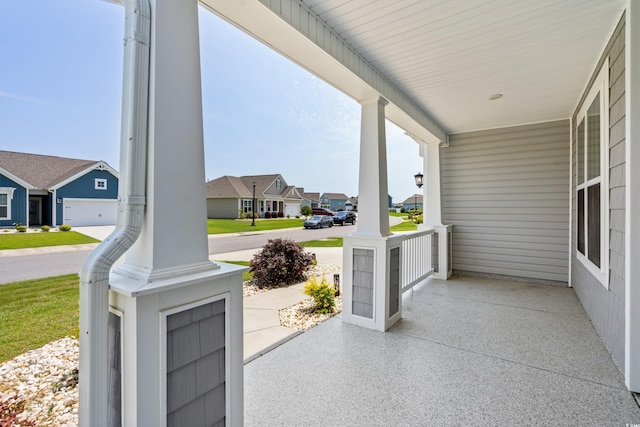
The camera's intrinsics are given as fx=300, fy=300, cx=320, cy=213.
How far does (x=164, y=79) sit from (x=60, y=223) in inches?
40.8

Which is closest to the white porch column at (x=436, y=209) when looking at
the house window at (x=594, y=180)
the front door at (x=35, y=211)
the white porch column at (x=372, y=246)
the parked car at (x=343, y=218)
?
the house window at (x=594, y=180)

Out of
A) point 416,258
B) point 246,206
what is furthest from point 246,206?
point 416,258

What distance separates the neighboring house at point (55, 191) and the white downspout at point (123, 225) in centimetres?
15

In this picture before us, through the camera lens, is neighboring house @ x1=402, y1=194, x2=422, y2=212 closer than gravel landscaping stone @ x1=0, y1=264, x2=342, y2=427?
No

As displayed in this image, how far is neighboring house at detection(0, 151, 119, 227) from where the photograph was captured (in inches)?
50.0

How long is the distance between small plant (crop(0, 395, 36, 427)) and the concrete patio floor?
125 centimetres

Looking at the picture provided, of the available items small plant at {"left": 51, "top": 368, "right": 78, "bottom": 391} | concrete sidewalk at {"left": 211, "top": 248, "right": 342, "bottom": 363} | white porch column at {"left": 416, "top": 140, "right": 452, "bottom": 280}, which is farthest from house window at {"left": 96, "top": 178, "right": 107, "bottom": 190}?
white porch column at {"left": 416, "top": 140, "right": 452, "bottom": 280}

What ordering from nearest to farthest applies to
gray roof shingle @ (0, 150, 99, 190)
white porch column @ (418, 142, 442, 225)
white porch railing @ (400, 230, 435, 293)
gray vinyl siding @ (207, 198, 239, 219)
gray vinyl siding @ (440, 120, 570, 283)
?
1. gray roof shingle @ (0, 150, 99, 190)
2. white porch railing @ (400, 230, 435, 293)
3. gray vinyl siding @ (440, 120, 570, 283)
4. white porch column @ (418, 142, 442, 225)
5. gray vinyl siding @ (207, 198, 239, 219)

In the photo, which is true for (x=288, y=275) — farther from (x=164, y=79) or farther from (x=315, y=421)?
(x=164, y=79)

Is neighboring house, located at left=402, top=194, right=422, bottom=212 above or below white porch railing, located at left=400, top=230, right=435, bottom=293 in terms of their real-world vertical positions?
above

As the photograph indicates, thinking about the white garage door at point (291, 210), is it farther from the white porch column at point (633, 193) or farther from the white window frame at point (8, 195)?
the white window frame at point (8, 195)

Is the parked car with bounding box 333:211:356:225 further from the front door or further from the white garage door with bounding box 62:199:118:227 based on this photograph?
the front door

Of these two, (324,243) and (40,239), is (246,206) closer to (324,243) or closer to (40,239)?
(324,243)

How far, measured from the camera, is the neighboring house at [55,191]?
1271mm
